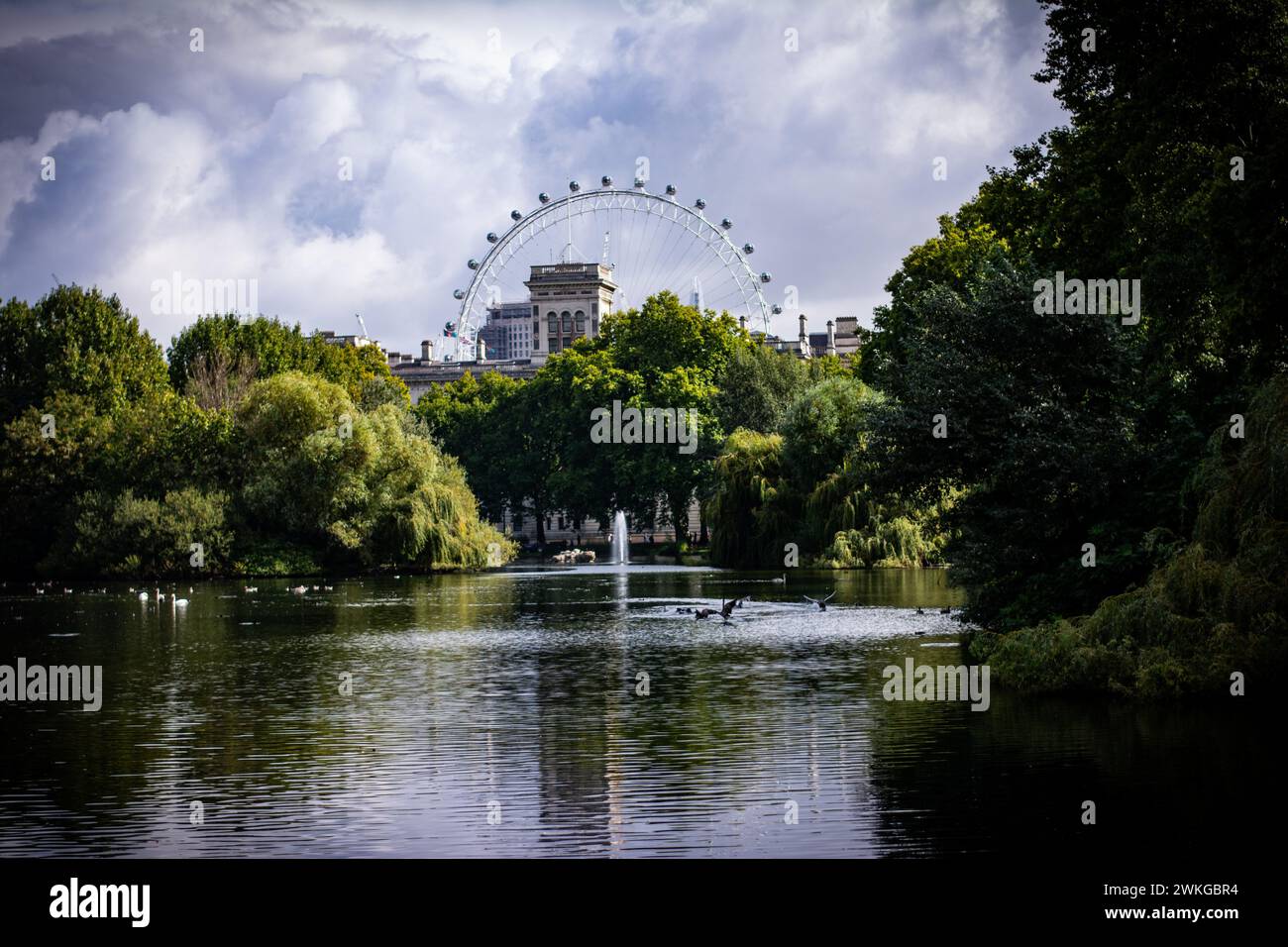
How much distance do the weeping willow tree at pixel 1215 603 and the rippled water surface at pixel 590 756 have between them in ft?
2.22

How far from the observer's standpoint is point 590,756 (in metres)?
19.1

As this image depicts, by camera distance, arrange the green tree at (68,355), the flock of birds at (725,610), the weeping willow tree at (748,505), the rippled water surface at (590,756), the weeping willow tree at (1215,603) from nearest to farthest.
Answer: the rippled water surface at (590,756) → the weeping willow tree at (1215,603) → the flock of birds at (725,610) → the weeping willow tree at (748,505) → the green tree at (68,355)

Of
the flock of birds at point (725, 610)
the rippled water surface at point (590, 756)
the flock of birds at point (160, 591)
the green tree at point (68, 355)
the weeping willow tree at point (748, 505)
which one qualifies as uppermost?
the green tree at point (68, 355)

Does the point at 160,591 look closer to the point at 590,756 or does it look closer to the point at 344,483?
the point at 344,483

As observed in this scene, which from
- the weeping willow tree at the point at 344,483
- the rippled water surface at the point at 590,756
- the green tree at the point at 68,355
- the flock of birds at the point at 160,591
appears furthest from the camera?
the green tree at the point at 68,355

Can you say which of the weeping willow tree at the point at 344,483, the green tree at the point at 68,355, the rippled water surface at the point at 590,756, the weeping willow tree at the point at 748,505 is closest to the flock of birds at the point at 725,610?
the rippled water surface at the point at 590,756

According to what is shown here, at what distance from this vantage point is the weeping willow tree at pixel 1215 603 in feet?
69.4

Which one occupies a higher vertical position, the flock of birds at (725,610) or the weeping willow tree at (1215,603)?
the weeping willow tree at (1215,603)

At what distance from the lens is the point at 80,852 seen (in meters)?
13.9

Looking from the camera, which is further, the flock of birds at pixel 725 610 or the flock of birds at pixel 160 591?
the flock of birds at pixel 160 591

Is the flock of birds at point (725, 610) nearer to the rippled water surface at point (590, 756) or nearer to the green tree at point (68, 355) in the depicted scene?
the rippled water surface at point (590, 756)

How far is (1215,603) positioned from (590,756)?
9.52m
